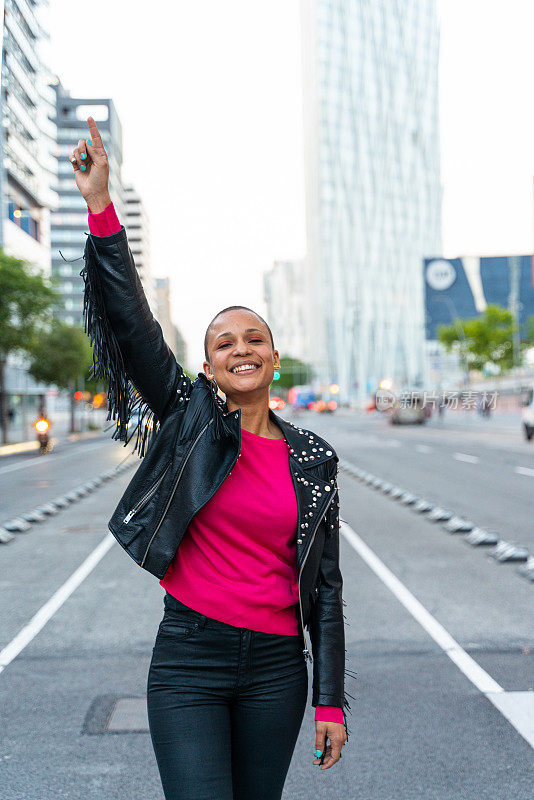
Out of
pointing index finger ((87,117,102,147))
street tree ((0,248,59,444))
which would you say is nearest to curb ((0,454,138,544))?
pointing index finger ((87,117,102,147))

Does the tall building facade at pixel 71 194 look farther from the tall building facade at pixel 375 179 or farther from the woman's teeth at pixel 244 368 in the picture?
the woman's teeth at pixel 244 368

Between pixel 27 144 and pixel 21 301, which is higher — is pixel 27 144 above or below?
above

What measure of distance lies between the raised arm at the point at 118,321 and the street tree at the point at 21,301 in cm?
3375

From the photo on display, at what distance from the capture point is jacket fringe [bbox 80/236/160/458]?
2.41m

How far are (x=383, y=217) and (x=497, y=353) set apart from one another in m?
87.5

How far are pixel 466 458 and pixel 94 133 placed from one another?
23298mm

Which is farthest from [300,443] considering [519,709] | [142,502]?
[519,709]

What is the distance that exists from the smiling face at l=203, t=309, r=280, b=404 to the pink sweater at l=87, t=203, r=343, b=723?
0.26 metres

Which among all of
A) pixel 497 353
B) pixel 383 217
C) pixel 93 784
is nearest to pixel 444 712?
pixel 93 784

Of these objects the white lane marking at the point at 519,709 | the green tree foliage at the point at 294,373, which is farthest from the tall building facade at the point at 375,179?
the white lane marking at the point at 519,709

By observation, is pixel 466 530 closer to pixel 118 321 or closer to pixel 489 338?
pixel 118 321

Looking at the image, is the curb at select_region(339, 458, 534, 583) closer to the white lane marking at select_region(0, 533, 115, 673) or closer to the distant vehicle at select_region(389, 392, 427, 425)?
the white lane marking at select_region(0, 533, 115, 673)

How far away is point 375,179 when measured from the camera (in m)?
153

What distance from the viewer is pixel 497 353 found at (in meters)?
69.4
